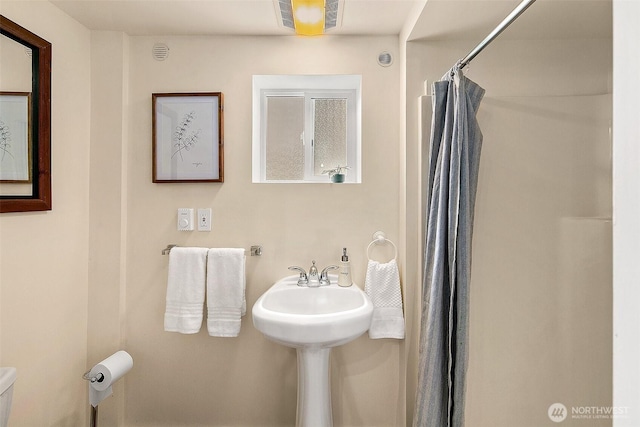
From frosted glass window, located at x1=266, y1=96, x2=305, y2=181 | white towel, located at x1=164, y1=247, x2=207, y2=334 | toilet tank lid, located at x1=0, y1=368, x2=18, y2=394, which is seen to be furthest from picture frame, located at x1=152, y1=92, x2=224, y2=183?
toilet tank lid, located at x1=0, y1=368, x2=18, y2=394

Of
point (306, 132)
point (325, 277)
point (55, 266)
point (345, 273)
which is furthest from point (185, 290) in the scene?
point (306, 132)

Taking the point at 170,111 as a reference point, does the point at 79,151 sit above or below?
below

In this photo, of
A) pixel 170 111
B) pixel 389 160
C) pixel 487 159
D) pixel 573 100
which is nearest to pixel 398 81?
pixel 389 160

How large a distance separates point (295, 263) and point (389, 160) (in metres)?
0.76

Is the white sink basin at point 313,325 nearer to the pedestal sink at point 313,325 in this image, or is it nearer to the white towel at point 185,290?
the pedestal sink at point 313,325

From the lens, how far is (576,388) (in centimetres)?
165

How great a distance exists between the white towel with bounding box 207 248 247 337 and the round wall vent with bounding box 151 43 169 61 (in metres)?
1.09

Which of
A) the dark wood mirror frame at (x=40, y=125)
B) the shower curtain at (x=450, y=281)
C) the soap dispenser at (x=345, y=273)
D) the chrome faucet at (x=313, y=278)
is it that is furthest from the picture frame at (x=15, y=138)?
the shower curtain at (x=450, y=281)

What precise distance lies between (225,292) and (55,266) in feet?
2.63

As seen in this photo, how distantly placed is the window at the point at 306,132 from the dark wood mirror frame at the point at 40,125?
3.23 feet

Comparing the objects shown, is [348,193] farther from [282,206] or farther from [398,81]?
[398,81]

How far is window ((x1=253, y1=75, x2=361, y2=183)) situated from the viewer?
2049 millimetres

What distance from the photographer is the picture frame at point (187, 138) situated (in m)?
1.91

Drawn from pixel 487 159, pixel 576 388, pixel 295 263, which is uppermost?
pixel 487 159
